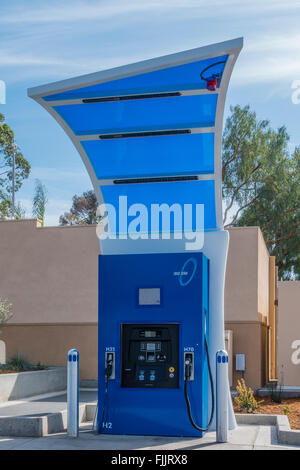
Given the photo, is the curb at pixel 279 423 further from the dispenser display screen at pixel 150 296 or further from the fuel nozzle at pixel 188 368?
the dispenser display screen at pixel 150 296

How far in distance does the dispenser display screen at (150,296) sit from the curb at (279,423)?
2353mm

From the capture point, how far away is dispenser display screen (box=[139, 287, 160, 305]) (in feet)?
30.9

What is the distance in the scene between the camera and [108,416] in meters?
9.39

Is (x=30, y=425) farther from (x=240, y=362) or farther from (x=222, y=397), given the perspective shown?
(x=240, y=362)

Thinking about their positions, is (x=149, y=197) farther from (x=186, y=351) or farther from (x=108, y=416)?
(x=108, y=416)

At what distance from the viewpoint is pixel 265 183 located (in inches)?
1511

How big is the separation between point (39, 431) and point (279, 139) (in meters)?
32.9

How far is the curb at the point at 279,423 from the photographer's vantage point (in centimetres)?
871

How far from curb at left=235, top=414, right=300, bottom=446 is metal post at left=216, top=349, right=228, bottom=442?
0.73 metres

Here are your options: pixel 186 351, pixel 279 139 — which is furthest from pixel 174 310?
pixel 279 139

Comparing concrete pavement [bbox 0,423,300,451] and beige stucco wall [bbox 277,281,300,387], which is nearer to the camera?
concrete pavement [bbox 0,423,300,451]

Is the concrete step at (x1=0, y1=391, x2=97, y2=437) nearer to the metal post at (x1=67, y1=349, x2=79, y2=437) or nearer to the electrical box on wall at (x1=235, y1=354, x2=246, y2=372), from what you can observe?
the metal post at (x1=67, y1=349, x2=79, y2=437)

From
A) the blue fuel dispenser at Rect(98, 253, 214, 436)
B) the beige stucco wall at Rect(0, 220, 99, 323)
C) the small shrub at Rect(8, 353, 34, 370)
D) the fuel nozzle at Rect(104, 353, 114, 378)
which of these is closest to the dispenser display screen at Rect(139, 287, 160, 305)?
the blue fuel dispenser at Rect(98, 253, 214, 436)

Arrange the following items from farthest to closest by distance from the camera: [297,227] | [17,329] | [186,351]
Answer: [297,227] → [17,329] → [186,351]
